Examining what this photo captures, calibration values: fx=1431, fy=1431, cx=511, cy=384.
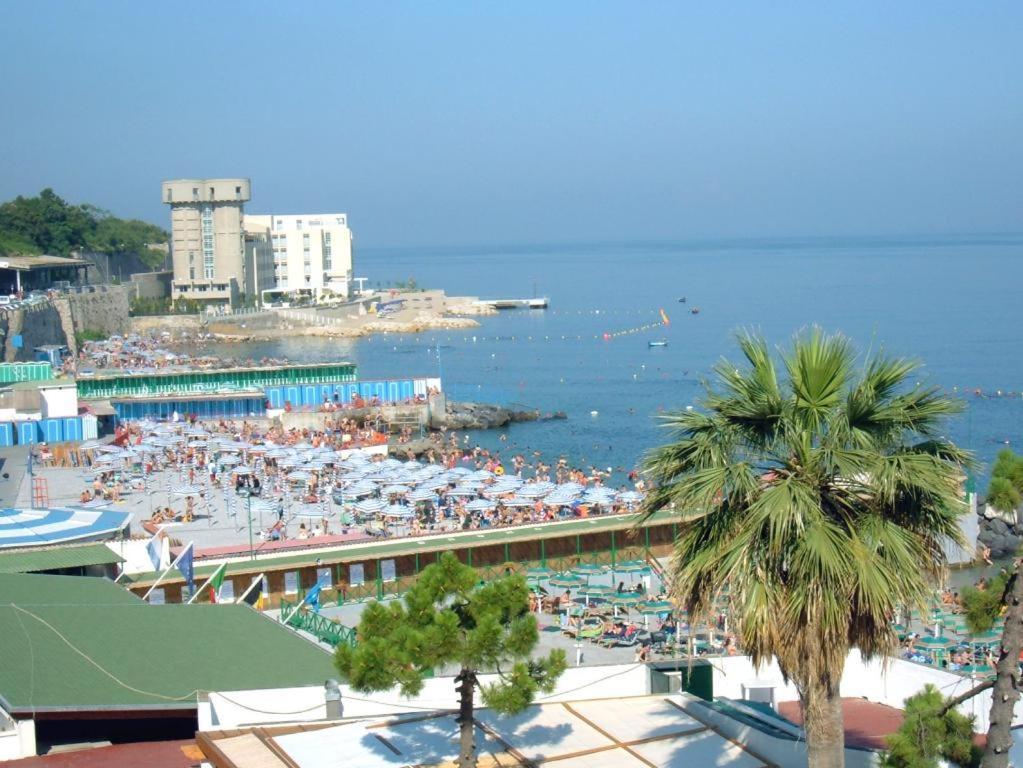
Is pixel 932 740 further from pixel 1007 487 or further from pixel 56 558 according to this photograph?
pixel 56 558

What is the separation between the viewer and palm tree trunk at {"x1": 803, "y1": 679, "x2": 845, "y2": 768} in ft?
20.4

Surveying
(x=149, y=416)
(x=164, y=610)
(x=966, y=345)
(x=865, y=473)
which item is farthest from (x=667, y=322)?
(x=865, y=473)

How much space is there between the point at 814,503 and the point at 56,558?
40.7 ft

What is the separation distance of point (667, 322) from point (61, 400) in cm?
6407

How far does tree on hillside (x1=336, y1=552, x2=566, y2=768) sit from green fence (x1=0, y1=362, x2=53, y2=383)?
36502 millimetres

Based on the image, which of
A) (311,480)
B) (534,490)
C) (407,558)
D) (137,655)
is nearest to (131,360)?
(311,480)

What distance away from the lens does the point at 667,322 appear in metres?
94.9

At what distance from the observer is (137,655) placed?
37.9 feet

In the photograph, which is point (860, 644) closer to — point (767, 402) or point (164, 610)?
point (767, 402)

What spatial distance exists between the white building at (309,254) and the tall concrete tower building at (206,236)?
7.94m

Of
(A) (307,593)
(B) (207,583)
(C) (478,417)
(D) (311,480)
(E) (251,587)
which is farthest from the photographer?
(C) (478,417)

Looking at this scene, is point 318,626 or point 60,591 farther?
point 318,626

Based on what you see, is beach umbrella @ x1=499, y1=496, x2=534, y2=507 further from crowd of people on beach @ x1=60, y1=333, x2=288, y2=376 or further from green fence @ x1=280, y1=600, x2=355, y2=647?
crowd of people on beach @ x1=60, y1=333, x2=288, y2=376

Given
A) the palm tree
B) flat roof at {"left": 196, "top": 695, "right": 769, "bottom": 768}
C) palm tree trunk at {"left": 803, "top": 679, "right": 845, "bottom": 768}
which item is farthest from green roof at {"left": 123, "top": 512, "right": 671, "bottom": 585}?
palm tree trunk at {"left": 803, "top": 679, "right": 845, "bottom": 768}
